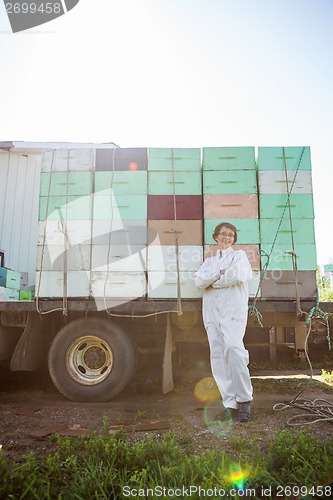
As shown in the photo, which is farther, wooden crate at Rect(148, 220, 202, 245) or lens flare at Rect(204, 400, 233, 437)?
wooden crate at Rect(148, 220, 202, 245)

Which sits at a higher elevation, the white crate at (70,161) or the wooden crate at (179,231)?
the white crate at (70,161)

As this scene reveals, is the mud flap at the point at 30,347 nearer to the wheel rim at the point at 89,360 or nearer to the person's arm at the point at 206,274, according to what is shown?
the wheel rim at the point at 89,360

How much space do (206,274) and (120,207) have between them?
1.61 meters

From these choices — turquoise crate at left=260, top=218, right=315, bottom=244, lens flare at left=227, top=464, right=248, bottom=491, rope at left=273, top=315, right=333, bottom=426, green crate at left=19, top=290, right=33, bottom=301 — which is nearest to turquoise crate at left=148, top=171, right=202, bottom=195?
turquoise crate at left=260, top=218, right=315, bottom=244

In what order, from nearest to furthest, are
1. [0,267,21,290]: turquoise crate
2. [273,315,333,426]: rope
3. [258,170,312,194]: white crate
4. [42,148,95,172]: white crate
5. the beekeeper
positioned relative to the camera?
[273,315,333,426]: rope < the beekeeper < [258,170,312,194]: white crate < [42,148,95,172]: white crate < [0,267,21,290]: turquoise crate

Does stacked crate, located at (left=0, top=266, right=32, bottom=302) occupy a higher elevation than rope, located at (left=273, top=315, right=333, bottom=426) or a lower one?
higher

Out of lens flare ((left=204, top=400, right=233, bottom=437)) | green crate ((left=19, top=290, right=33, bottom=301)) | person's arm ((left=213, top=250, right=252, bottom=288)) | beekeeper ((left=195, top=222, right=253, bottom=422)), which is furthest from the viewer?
green crate ((left=19, top=290, right=33, bottom=301))

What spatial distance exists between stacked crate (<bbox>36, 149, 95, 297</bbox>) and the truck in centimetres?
1

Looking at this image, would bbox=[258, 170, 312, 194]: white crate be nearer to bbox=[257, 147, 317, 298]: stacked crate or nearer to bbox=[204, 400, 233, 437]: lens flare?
bbox=[257, 147, 317, 298]: stacked crate

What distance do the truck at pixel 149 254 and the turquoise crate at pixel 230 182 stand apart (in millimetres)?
14

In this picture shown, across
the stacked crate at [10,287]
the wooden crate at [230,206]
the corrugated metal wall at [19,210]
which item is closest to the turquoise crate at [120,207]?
the wooden crate at [230,206]

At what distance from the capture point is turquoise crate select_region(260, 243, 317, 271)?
5180 millimetres

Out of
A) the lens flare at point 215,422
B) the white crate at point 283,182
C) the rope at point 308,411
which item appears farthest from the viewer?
the white crate at point 283,182

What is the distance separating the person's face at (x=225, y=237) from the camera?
16.6 feet
